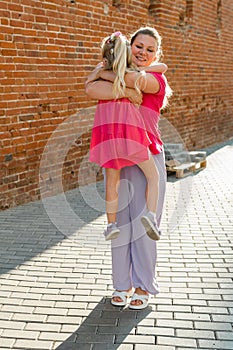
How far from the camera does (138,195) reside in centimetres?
324

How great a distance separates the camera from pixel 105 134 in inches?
119

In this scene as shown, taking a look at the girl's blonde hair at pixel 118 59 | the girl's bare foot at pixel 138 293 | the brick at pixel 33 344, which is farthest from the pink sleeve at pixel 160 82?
the brick at pixel 33 344

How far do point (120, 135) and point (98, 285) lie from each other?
1431mm

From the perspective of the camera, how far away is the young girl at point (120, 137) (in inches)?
115

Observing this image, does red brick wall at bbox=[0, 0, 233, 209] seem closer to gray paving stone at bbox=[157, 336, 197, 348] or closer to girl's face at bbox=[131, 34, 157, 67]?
girl's face at bbox=[131, 34, 157, 67]

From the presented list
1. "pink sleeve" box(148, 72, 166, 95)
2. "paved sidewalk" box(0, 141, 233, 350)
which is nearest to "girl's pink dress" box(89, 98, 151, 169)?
"pink sleeve" box(148, 72, 166, 95)

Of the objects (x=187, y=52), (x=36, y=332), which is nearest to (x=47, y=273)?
(x=36, y=332)

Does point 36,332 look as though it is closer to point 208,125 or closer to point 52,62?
point 52,62

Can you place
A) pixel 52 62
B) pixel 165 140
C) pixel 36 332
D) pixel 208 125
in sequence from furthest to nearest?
pixel 208 125 → pixel 165 140 → pixel 52 62 → pixel 36 332

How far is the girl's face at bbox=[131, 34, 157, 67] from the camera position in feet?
10.2

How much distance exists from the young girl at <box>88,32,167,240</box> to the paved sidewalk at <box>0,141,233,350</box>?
2.03 feet

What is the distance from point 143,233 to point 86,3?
Answer: 5240 millimetres

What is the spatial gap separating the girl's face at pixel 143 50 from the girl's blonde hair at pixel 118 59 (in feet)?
0.49

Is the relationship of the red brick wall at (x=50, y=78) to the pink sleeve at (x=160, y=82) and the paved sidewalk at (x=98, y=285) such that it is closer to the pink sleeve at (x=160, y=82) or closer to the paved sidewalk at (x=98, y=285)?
the paved sidewalk at (x=98, y=285)
